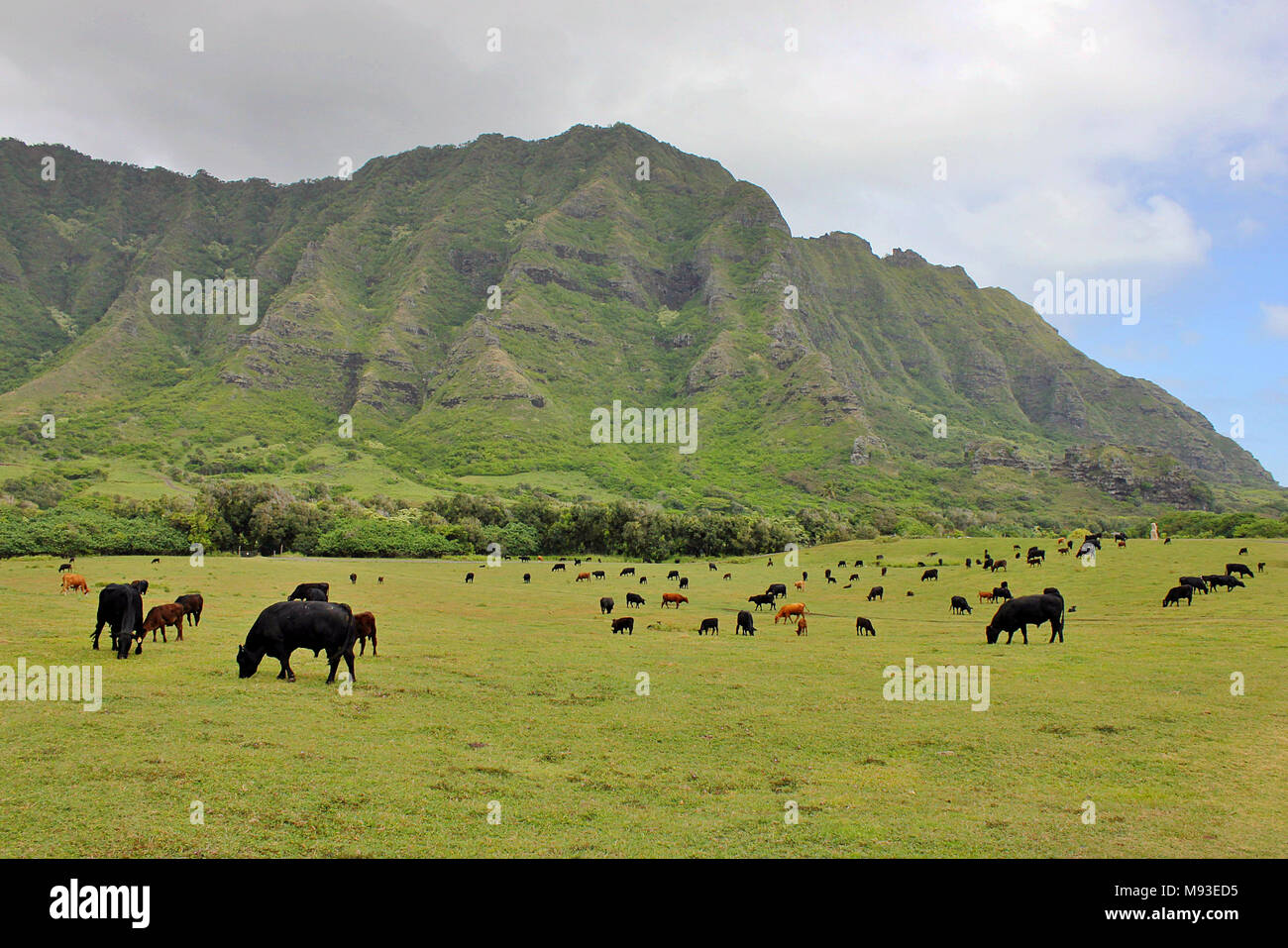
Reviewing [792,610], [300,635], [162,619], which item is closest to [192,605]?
[162,619]

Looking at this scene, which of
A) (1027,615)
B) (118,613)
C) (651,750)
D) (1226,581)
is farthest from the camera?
(1226,581)

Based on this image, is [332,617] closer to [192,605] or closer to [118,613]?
[118,613]

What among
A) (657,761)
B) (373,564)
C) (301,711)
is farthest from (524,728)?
Answer: (373,564)

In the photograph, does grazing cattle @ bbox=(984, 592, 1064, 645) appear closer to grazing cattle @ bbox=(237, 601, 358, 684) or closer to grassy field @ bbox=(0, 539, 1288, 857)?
grassy field @ bbox=(0, 539, 1288, 857)

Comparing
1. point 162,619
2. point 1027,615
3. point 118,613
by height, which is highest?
point 118,613

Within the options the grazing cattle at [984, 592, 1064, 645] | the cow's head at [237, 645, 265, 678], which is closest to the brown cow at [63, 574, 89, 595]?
the cow's head at [237, 645, 265, 678]

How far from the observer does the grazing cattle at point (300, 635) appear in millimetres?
18219

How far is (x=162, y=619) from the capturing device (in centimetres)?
2356

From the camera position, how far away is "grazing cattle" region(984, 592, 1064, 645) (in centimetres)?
2820

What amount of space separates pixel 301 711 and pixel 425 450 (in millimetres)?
178134

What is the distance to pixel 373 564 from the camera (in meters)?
77.0

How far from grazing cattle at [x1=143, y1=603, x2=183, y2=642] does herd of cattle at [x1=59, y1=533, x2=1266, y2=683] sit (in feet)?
0.09

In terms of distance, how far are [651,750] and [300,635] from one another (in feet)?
31.4
